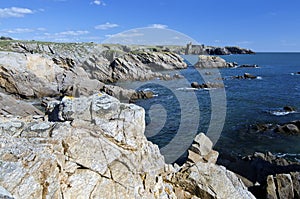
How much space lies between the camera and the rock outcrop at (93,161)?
9.24 metres

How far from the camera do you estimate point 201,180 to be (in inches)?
572

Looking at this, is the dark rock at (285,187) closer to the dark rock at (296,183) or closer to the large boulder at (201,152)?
the dark rock at (296,183)

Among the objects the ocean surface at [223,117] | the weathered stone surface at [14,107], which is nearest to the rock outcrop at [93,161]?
the ocean surface at [223,117]

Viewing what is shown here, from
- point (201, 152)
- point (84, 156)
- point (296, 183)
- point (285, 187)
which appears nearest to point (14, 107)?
point (201, 152)

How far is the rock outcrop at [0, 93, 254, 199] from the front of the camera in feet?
30.3

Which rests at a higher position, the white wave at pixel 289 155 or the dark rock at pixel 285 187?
the dark rock at pixel 285 187

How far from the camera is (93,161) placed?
11.2m

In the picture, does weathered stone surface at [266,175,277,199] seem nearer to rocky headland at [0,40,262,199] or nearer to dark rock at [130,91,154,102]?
rocky headland at [0,40,262,199]

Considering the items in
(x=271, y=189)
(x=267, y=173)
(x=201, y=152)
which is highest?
(x=271, y=189)

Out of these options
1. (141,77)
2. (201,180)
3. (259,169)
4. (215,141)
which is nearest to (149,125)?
(215,141)

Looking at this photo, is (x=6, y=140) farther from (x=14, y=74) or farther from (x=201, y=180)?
(x=14, y=74)

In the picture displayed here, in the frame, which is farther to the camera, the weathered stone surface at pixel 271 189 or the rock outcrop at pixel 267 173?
the rock outcrop at pixel 267 173

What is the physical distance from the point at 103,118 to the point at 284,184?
49.1ft

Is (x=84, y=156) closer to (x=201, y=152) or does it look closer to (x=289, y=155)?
(x=201, y=152)
